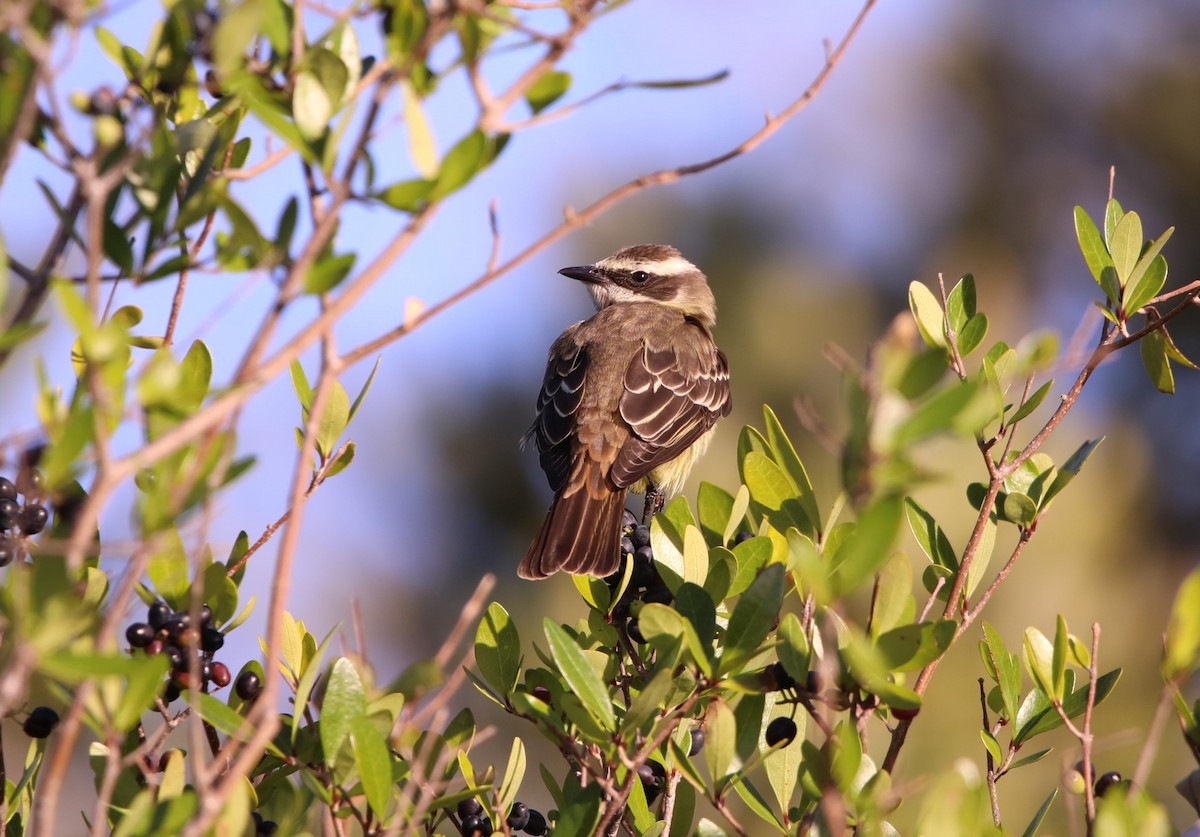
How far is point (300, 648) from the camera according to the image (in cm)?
244

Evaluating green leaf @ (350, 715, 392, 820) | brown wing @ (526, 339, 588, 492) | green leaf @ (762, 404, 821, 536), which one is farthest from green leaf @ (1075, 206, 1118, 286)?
brown wing @ (526, 339, 588, 492)

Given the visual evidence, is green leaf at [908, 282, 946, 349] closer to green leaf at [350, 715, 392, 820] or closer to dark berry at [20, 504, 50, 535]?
green leaf at [350, 715, 392, 820]

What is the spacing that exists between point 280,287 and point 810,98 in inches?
38.7

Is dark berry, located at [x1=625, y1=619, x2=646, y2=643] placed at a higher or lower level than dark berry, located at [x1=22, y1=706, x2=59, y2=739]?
lower

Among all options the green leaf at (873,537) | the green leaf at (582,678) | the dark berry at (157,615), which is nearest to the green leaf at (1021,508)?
the green leaf at (582,678)

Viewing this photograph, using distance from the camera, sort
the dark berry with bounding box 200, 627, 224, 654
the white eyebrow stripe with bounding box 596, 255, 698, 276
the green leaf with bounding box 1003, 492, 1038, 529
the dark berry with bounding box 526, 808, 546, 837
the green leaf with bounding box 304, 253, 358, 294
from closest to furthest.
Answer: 1. the green leaf with bounding box 304, 253, 358, 294
2. the dark berry with bounding box 200, 627, 224, 654
3. the dark berry with bounding box 526, 808, 546, 837
4. the green leaf with bounding box 1003, 492, 1038, 529
5. the white eyebrow stripe with bounding box 596, 255, 698, 276

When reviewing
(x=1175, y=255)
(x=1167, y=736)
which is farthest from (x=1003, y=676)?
(x=1175, y=255)

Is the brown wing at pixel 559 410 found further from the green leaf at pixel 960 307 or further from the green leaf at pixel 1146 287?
the green leaf at pixel 1146 287

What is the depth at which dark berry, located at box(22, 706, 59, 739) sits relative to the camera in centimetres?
217

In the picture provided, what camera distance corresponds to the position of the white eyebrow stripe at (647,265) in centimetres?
723

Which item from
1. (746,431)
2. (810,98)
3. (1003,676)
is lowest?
(1003,676)

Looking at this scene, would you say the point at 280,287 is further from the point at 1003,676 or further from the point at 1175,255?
the point at 1175,255

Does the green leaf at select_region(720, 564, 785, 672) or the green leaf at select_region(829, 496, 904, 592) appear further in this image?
the green leaf at select_region(720, 564, 785, 672)

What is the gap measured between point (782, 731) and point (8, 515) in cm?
144
